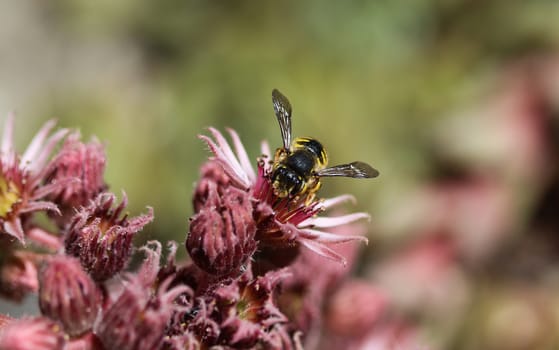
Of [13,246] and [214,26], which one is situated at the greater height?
[214,26]

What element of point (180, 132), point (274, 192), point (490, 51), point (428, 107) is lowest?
point (274, 192)

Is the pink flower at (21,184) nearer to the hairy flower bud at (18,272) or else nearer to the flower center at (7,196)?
the flower center at (7,196)

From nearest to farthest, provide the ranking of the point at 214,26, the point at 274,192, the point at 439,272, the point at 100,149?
the point at 274,192
the point at 100,149
the point at 439,272
the point at 214,26

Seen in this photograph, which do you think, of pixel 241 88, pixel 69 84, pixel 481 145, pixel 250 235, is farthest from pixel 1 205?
pixel 69 84

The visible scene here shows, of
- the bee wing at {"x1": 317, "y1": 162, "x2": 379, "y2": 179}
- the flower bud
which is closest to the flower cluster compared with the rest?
the bee wing at {"x1": 317, "y1": 162, "x2": 379, "y2": 179}

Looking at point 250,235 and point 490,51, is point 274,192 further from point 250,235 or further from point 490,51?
point 490,51

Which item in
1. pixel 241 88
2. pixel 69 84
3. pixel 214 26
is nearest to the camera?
pixel 241 88

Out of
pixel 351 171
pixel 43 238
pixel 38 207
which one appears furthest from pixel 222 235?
pixel 43 238

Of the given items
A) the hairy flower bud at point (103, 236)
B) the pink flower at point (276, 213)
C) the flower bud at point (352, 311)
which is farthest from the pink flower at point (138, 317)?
the flower bud at point (352, 311)
